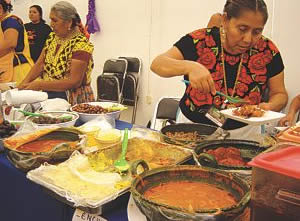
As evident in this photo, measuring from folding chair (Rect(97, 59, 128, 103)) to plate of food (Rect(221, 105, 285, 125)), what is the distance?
2.87m

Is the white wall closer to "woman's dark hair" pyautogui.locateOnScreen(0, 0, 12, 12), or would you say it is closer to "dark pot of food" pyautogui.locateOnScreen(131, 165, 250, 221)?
"woman's dark hair" pyautogui.locateOnScreen(0, 0, 12, 12)

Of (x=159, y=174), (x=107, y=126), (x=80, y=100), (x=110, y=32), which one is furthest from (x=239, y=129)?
(x=110, y=32)

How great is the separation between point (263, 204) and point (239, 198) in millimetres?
187

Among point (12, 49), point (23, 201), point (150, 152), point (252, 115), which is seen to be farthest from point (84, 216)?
point (12, 49)

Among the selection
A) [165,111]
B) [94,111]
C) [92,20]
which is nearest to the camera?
[94,111]

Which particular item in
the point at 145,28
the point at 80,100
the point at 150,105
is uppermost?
the point at 145,28

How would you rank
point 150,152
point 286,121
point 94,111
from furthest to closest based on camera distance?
point 286,121
point 94,111
point 150,152

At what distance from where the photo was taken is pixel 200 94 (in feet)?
6.26

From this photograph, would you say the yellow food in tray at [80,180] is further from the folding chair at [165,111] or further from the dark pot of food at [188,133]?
the folding chair at [165,111]

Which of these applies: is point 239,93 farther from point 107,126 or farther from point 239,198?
point 239,198

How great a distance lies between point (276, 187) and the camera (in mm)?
723

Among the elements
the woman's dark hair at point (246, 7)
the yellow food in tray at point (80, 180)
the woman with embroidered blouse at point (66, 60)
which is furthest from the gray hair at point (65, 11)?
the yellow food in tray at point (80, 180)

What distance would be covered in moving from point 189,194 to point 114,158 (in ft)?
1.41

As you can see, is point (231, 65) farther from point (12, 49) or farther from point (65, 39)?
point (12, 49)
